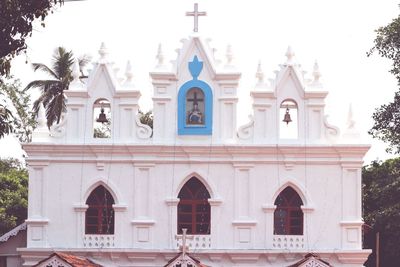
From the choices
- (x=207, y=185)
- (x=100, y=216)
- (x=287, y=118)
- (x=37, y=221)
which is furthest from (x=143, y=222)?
(x=287, y=118)

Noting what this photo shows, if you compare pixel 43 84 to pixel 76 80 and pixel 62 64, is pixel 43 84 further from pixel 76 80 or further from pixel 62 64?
pixel 76 80

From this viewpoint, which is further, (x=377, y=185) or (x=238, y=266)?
(x=377, y=185)

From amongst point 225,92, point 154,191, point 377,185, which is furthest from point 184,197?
point 377,185

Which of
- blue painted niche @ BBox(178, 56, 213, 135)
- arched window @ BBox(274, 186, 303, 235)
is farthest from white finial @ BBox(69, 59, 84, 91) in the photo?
arched window @ BBox(274, 186, 303, 235)

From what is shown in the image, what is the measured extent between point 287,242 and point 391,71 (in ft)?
23.5

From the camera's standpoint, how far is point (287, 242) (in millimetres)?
35156

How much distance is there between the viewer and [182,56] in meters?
35.9

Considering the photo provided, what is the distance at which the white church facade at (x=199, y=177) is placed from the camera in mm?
35156

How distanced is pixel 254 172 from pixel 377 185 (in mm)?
15399

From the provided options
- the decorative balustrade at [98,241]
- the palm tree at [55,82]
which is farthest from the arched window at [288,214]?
the palm tree at [55,82]

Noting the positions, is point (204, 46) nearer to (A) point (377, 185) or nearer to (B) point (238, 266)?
(B) point (238, 266)

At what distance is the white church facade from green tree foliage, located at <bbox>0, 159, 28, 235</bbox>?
13.9 m

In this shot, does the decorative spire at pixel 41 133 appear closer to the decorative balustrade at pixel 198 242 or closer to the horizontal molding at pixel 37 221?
the horizontal molding at pixel 37 221

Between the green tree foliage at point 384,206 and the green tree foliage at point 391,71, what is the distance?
23.4 feet
